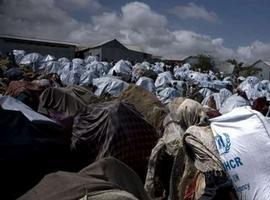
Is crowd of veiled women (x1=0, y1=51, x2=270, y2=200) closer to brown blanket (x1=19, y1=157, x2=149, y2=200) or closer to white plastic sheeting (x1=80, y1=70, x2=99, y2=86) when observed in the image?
brown blanket (x1=19, y1=157, x2=149, y2=200)

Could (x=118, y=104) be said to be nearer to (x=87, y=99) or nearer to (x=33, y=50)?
(x=87, y=99)

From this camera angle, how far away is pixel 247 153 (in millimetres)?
3939

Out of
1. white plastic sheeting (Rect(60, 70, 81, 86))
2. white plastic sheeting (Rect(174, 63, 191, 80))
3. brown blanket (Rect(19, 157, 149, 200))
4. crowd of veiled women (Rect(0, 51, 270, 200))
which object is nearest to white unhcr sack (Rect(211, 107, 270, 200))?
crowd of veiled women (Rect(0, 51, 270, 200))

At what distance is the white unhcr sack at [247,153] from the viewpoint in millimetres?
3866

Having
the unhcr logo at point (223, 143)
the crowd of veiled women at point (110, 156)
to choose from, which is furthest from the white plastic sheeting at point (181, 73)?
the unhcr logo at point (223, 143)

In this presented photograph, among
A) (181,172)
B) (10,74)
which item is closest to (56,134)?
(181,172)

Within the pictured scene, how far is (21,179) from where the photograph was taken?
421 centimetres

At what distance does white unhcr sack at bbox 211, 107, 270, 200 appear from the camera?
12.7ft

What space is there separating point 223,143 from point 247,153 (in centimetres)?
27

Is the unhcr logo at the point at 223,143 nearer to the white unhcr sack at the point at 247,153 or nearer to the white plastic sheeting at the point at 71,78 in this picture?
the white unhcr sack at the point at 247,153

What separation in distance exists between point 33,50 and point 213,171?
4531 cm

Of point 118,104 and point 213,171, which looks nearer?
point 213,171

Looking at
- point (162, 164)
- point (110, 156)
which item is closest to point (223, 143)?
point (162, 164)

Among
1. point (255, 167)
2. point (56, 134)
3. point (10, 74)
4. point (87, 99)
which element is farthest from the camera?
point (10, 74)
